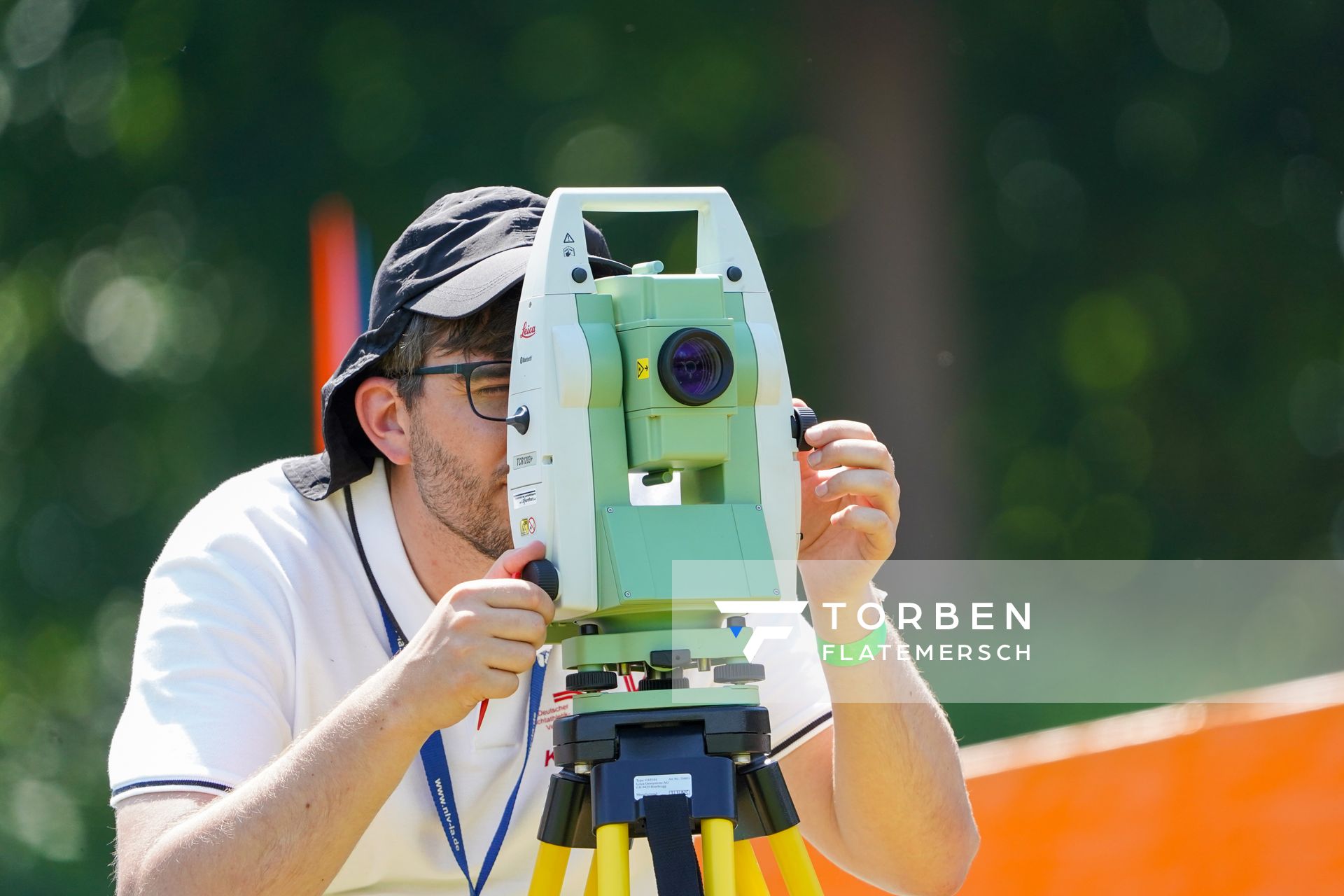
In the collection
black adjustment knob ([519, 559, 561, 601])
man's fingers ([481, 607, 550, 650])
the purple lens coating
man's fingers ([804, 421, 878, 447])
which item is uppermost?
the purple lens coating

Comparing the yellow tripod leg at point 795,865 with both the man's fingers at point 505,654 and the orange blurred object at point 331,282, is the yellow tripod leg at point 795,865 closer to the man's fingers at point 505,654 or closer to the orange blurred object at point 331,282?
the man's fingers at point 505,654

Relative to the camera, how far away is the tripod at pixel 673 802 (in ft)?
5.13

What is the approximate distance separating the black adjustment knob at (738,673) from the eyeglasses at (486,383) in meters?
0.62

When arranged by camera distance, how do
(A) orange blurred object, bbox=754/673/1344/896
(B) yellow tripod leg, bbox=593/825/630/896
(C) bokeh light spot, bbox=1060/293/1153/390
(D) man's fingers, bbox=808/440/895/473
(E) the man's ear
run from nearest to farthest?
(B) yellow tripod leg, bbox=593/825/630/896
(D) man's fingers, bbox=808/440/895/473
(E) the man's ear
(A) orange blurred object, bbox=754/673/1344/896
(C) bokeh light spot, bbox=1060/293/1153/390

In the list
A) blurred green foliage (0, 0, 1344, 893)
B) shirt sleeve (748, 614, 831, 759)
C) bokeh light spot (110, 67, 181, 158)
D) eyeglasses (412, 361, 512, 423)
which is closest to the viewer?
eyeglasses (412, 361, 512, 423)

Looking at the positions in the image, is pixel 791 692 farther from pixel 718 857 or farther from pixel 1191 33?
pixel 1191 33

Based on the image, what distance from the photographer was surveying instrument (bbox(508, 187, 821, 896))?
1.60 m

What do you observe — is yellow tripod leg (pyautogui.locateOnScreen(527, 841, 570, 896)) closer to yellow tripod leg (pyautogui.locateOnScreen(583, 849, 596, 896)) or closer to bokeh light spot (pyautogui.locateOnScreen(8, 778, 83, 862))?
yellow tripod leg (pyautogui.locateOnScreen(583, 849, 596, 896))

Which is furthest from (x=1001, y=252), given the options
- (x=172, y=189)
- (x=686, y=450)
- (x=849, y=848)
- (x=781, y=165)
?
(x=686, y=450)

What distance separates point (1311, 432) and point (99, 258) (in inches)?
196

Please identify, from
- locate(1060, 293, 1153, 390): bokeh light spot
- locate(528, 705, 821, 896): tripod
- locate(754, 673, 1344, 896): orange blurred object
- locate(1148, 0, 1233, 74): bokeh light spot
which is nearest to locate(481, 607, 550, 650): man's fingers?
locate(528, 705, 821, 896): tripod

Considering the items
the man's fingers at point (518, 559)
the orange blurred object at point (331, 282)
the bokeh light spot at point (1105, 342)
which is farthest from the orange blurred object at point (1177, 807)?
the orange blurred object at point (331, 282)

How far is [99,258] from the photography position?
5.68m

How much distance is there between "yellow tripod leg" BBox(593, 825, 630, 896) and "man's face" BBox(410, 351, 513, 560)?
645 millimetres
